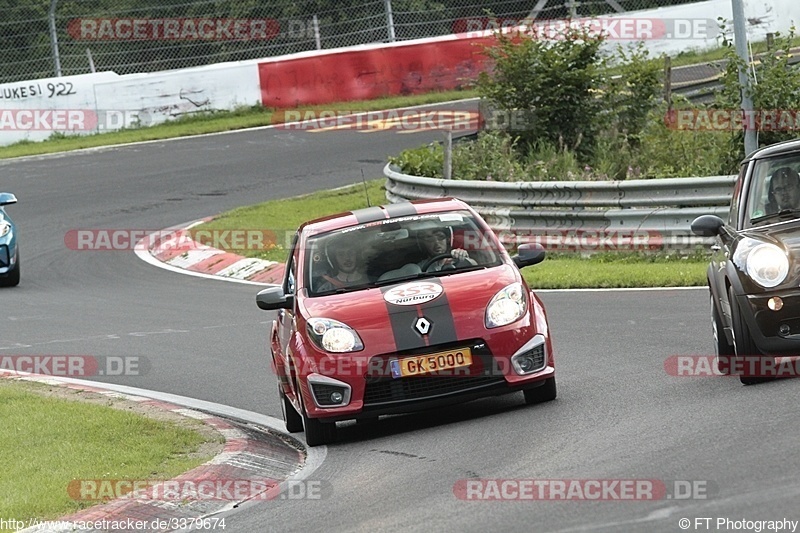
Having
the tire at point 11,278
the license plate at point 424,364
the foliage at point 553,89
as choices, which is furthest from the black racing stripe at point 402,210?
the foliage at point 553,89

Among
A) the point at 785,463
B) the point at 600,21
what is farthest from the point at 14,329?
the point at 600,21

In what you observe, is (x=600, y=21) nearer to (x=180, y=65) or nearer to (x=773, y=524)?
(x=180, y=65)

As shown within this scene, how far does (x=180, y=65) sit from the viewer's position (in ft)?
101

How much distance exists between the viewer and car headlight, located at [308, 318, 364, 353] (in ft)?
29.2

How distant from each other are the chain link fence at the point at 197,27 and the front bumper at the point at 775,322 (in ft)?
66.1

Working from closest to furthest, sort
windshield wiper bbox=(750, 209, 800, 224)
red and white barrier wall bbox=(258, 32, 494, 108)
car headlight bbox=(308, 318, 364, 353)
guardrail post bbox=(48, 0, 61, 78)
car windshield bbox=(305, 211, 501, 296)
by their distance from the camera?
1. car headlight bbox=(308, 318, 364, 353)
2. windshield wiper bbox=(750, 209, 800, 224)
3. car windshield bbox=(305, 211, 501, 296)
4. guardrail post bbox=(48, 0, 61, 78)
5. red and white barrier wall bbox=(258, 32, 494, 108)

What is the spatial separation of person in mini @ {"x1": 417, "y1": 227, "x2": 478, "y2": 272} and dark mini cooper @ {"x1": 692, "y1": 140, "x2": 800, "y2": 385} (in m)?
1.54

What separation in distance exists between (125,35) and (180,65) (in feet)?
4.52

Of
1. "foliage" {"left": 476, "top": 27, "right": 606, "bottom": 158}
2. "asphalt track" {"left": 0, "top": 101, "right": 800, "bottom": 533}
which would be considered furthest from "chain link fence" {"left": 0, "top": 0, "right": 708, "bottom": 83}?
"foliage" {"left": 476, "top": 27, "right": 606, "bottom": 158}

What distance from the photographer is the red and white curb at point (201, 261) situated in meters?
18.6

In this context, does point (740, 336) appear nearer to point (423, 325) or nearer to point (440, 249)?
point (423, 325)

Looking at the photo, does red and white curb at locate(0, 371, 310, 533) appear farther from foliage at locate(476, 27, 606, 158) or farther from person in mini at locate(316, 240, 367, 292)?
foliage at locate(476, 27, 606, 158)

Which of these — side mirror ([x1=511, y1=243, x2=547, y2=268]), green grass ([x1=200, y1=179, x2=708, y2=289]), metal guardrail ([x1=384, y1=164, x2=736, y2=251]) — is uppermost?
side mirror ([x1=511, y1=243, x2=547, y2=268])

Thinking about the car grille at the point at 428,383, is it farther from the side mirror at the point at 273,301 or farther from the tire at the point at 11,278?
the tire at the point at 11,278
